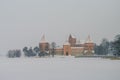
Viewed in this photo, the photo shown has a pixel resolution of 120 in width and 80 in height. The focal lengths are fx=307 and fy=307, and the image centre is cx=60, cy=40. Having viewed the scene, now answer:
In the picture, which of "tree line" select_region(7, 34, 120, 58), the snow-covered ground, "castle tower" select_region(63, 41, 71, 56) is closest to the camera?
the snow-covered ground

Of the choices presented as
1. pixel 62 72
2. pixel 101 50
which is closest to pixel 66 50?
pixel 101 50

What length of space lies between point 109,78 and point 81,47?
62.2 feet

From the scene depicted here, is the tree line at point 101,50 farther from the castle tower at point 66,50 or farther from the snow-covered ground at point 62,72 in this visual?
the snow-covered ground at point 62,72

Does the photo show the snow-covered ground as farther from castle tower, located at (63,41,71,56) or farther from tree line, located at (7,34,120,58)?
castle tower, located at (63,41,71,56)

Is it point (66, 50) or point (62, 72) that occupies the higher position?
point (66, 50)

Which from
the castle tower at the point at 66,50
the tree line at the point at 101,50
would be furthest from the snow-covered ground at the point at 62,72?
the castle tower at the point at 66,50

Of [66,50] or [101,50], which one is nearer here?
[101,50]

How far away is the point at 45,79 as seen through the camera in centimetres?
566

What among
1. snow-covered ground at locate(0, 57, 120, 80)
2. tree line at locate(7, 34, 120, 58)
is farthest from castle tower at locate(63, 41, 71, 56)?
snow-covered ground at locate(0, 57, 120, 80)

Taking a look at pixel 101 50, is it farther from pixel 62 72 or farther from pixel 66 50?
pixel 62 72

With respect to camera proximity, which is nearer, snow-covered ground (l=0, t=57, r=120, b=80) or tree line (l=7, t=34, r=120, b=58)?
snow-covered ground (l=0, t=57, r=120, b=80)

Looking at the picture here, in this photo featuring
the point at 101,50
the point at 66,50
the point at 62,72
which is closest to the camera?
the point at 62,72

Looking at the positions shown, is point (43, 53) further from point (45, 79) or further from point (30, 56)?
point (45, 79)

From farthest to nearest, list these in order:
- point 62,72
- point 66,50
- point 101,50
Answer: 1. point 66,50
2. point 101,50
3. point 62,72
